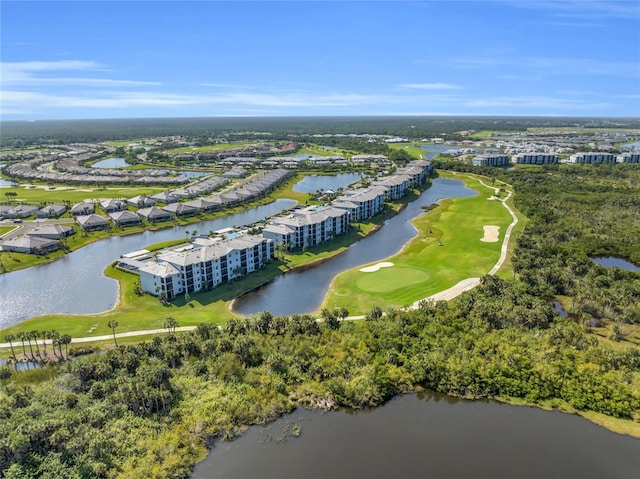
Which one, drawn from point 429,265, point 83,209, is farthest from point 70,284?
point 429,265

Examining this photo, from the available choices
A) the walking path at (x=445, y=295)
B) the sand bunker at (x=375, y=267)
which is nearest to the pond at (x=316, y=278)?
the sand bunker at (x=375, y=267)

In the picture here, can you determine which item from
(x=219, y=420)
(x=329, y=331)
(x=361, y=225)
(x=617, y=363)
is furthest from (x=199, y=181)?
(x=617, y=363)

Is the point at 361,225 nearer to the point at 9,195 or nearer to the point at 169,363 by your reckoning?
the point at 169,363

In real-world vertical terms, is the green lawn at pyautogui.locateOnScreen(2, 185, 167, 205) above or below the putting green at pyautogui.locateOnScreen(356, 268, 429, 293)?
above

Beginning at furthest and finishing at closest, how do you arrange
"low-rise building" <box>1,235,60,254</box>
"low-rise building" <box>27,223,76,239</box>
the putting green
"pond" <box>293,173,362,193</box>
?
"pond" <box>293,173,362,193</box>, "low-rise building" <box>27,223,76,239</box>, "low-rise building" <box>1,235,60,254</box>, the putting green

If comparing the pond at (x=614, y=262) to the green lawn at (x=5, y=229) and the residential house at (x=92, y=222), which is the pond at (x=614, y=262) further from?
the green lawn at (x=5, y=229)

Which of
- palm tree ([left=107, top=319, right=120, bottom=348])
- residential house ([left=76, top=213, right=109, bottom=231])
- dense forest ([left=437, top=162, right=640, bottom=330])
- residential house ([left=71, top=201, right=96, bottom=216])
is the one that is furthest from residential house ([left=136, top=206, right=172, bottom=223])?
dense forest ([left=437, top=162, right=640, bottom=330])

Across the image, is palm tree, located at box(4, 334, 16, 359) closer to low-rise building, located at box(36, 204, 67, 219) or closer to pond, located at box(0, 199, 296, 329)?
pond, located at box(0, 199, 296, 329)
